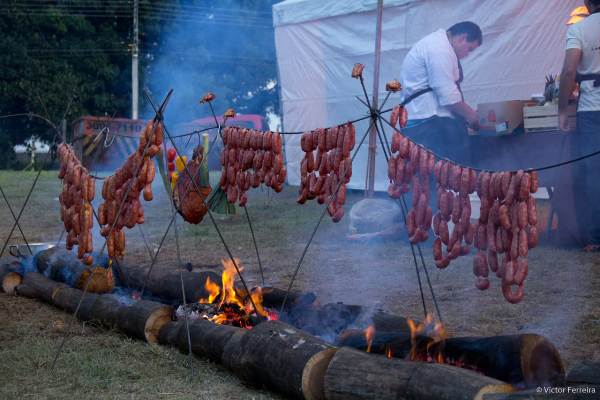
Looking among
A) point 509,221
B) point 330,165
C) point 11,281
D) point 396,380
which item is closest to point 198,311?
point 330,165

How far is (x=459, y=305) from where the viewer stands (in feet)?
19.9

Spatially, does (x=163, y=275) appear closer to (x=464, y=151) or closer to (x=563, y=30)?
(x=464, y=151)

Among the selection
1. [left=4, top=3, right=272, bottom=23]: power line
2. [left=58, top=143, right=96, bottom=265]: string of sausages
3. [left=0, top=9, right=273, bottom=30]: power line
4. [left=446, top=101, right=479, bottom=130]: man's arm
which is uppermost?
[left=4, top=3, right=272, bottom=23]: power line

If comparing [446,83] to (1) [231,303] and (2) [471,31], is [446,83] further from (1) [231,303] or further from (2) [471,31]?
(1) [231,303]

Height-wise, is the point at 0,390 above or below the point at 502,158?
below

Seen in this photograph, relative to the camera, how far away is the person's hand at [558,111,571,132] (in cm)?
747

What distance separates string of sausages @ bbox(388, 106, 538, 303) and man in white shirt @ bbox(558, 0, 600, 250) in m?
3.11

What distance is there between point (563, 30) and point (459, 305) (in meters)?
5.17

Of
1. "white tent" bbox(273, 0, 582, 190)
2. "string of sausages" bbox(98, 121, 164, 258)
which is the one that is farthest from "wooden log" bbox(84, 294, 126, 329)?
"white tent" bbox(273, 0, 582, 190)

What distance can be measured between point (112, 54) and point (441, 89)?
2537cm

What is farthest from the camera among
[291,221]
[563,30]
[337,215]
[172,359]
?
[291,221]

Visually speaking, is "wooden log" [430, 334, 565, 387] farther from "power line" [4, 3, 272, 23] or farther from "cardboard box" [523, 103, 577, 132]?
"power line" [4, 3, 272, 23]

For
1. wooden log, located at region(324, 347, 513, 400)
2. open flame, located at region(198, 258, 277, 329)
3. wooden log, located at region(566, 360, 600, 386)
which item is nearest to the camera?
wooden log, located at region(566, 360, 600, 386)

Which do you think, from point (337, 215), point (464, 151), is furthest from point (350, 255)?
point (337, 215)
